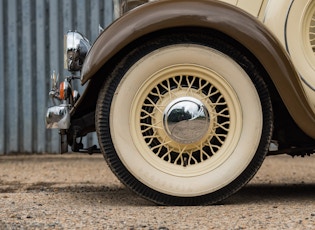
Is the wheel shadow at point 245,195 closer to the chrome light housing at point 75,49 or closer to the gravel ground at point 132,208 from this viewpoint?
the gravel ground at point 132,208

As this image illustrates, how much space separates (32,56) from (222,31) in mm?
5053

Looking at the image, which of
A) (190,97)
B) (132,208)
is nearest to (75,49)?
(190,97)

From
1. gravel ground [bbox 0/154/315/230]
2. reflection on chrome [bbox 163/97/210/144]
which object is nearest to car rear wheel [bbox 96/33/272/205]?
reflection on chrome [bbox 163/97/210/144]

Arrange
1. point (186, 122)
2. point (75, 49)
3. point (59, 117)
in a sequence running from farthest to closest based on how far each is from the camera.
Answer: point (75, 49) → point (59, 117) → point (186, 122)

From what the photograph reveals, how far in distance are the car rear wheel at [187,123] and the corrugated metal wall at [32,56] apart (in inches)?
184

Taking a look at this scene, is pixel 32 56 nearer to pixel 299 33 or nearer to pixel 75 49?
pixel 75 49

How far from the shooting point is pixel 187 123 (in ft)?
12.2

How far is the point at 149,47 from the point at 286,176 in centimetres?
276

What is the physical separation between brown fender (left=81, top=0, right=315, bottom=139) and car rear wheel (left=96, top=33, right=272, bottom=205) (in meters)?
0.09

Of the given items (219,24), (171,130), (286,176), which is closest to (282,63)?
(219,24)

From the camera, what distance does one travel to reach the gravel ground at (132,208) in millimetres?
3199

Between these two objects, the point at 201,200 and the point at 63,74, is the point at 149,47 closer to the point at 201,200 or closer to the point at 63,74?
the point at 201,200

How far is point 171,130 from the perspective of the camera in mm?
3732

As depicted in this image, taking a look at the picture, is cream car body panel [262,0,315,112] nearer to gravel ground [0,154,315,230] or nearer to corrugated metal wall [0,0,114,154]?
gravel ground [0,154,315,230]
